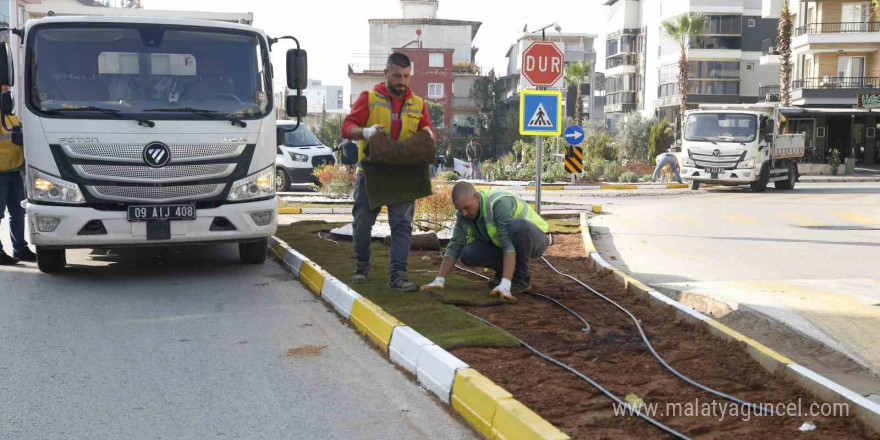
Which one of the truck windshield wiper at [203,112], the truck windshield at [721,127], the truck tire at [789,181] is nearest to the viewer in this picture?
the truck windshield wiper at [203,112]

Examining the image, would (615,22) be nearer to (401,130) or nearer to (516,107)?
(516,107)

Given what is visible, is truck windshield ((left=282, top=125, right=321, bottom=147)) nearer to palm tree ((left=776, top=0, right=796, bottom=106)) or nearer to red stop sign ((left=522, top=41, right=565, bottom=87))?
red stop sign ((left=522, top=41, right=565, bottom=87))

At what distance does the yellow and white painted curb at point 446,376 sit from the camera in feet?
14.0

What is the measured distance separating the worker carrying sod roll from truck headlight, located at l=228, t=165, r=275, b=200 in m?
1.55

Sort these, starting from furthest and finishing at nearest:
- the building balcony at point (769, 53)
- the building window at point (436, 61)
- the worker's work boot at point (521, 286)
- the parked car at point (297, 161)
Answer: the building window at point (436, 61)
the building balcony at point (769, 53)
the parked car at point (297, 161)
the worker's work boot at point (521, 286)

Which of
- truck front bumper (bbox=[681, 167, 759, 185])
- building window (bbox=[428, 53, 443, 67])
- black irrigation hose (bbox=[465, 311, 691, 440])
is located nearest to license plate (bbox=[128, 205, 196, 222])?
black irrigation hose (bbox=[465, 311, 691, 440])

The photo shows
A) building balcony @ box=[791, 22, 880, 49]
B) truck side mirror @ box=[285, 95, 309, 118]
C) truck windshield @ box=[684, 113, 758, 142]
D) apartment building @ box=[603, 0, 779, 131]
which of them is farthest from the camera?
apartment building @ box=[603, 0, 779, 131]

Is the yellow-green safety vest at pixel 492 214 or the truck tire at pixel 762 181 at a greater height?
the yellow-green safety vest at pixel 492 214

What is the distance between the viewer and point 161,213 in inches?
348

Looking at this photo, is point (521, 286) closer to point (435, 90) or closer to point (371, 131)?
point (371, 131)

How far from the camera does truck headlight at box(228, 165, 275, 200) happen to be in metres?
9.23

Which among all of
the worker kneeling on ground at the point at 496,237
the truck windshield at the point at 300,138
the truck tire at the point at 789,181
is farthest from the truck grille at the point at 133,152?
the truck tire at the point at 789,181

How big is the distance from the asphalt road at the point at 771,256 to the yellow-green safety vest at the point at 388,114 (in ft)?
10.5

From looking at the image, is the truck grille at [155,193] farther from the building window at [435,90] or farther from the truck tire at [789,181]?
the building window at [435,90]
